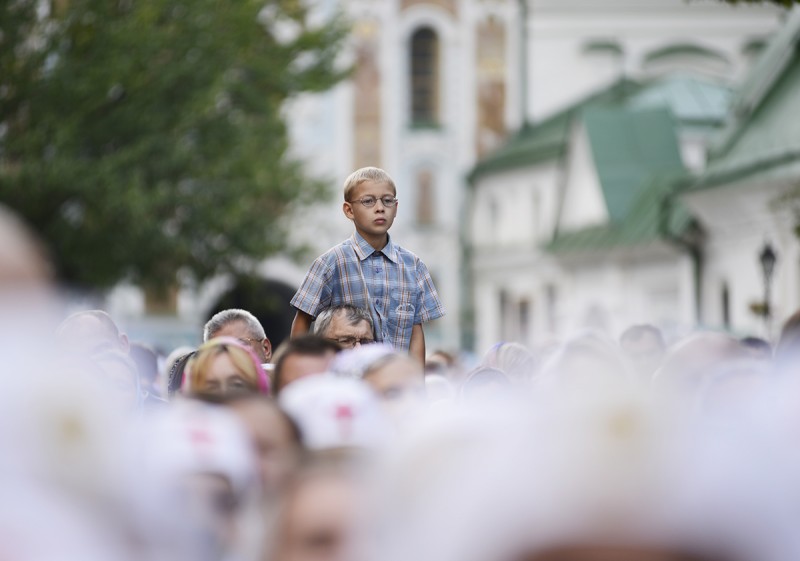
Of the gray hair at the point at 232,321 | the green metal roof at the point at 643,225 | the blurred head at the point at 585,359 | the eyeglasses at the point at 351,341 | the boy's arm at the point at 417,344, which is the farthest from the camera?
the green metal roof at the point at 643,225

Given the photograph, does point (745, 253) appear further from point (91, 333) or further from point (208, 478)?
point (208, 478)

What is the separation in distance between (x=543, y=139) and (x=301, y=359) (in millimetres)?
54780

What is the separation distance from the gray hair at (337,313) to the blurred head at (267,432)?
3525 mm

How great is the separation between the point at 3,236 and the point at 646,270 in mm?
41686

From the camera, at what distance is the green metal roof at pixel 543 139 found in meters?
59.8

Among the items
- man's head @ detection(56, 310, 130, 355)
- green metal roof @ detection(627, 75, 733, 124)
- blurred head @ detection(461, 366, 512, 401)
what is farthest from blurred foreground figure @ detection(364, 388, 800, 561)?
green metal roof @ detection(627, 75, 733, 124)

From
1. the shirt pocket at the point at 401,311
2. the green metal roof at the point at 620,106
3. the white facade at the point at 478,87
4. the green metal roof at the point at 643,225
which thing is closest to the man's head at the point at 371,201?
the shirt pocket at the point at 401,311

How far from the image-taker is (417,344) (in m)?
9.38

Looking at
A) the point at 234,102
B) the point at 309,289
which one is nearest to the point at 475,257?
the point at 234,102

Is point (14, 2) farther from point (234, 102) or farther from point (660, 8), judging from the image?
point (660, 8)

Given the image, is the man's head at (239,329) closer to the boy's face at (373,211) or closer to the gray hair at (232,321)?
the gray hair at (232,321)

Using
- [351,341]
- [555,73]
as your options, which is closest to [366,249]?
[351,341]

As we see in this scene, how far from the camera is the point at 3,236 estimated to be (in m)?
4.51

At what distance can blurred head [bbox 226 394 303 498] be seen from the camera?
15.8 ft
